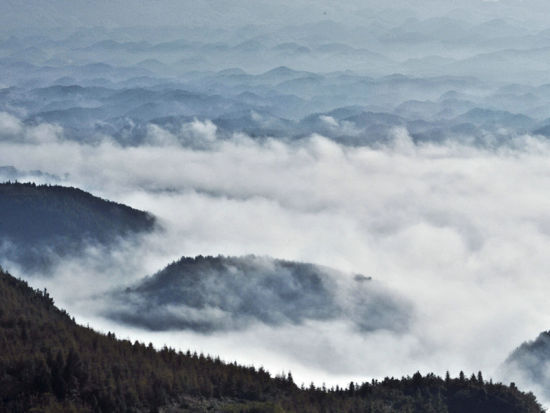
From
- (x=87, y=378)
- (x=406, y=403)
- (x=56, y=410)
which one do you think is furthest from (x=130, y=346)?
(x=406, y=403)

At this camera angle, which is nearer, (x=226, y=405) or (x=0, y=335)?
(x=226, y=405)

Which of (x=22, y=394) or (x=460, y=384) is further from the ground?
(x=460, y=384)

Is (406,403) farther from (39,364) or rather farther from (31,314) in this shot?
(31,314)

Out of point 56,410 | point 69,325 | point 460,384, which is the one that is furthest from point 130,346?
point 460,384

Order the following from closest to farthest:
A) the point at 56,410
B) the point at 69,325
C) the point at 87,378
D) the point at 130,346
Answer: the point at 56,410 < the point at 87,378 < the point at 130,346 < the point at 69,325

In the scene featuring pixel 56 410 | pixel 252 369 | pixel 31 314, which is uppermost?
pixel 31 314

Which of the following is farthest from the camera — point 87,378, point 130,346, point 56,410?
point 130,346
